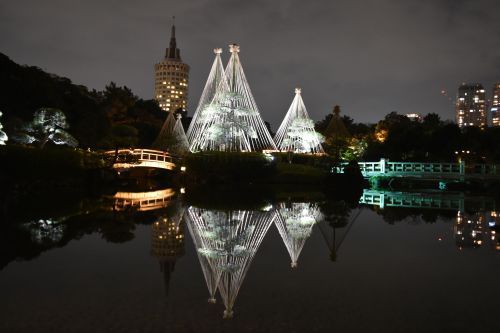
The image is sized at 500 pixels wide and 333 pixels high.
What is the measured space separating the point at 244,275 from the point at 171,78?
135 metres

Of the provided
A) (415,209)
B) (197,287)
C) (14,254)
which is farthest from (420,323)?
(415,209)

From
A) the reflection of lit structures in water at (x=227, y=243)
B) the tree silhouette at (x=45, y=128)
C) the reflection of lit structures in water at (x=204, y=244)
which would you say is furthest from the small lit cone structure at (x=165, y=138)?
the reflection of lit structures in water at (x=204, y=244)

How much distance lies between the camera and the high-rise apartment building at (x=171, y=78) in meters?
136

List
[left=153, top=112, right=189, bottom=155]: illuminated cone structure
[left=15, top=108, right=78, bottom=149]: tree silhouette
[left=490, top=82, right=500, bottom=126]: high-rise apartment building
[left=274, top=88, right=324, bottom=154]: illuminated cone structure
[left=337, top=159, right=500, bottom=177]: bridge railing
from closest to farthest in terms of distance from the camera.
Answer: [left=15, top=108, right=78, bottom=149]: tree silhouette → [left=337, top=159, right=500, bottom=177]: bridge railing → [left=153, top=112, right=189, bottom=155]: illuminated cone structure → [left=274, top=88, right=324, bottom=154]: illuminated cone structure → [left=490, top=82, right=500, bottom=126]: high-rise apartment building

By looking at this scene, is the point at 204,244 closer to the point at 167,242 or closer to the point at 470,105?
the point at 167,242

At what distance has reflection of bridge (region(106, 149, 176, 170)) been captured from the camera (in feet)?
96.3

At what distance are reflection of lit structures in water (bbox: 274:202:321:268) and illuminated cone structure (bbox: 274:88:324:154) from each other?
19.7 meters

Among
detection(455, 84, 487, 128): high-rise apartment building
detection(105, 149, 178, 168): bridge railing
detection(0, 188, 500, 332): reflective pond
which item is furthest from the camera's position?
detection(455, 84, 487, 128): high-rise apartment building

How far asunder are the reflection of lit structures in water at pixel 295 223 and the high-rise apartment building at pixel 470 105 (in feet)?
529

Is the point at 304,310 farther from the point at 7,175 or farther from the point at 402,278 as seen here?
the point at 7,175

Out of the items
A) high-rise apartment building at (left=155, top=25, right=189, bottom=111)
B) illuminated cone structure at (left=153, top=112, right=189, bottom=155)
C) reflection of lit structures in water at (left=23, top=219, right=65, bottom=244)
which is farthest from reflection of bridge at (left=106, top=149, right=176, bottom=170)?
high-rise apartment building at (left=155, top=25, right=189, bottom=111)

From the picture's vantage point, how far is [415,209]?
17656 millimetres

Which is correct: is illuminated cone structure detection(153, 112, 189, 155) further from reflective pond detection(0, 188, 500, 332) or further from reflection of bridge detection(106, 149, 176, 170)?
→ reflective pond detection(0, 188, 500, 332)

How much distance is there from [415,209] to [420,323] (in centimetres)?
1348
